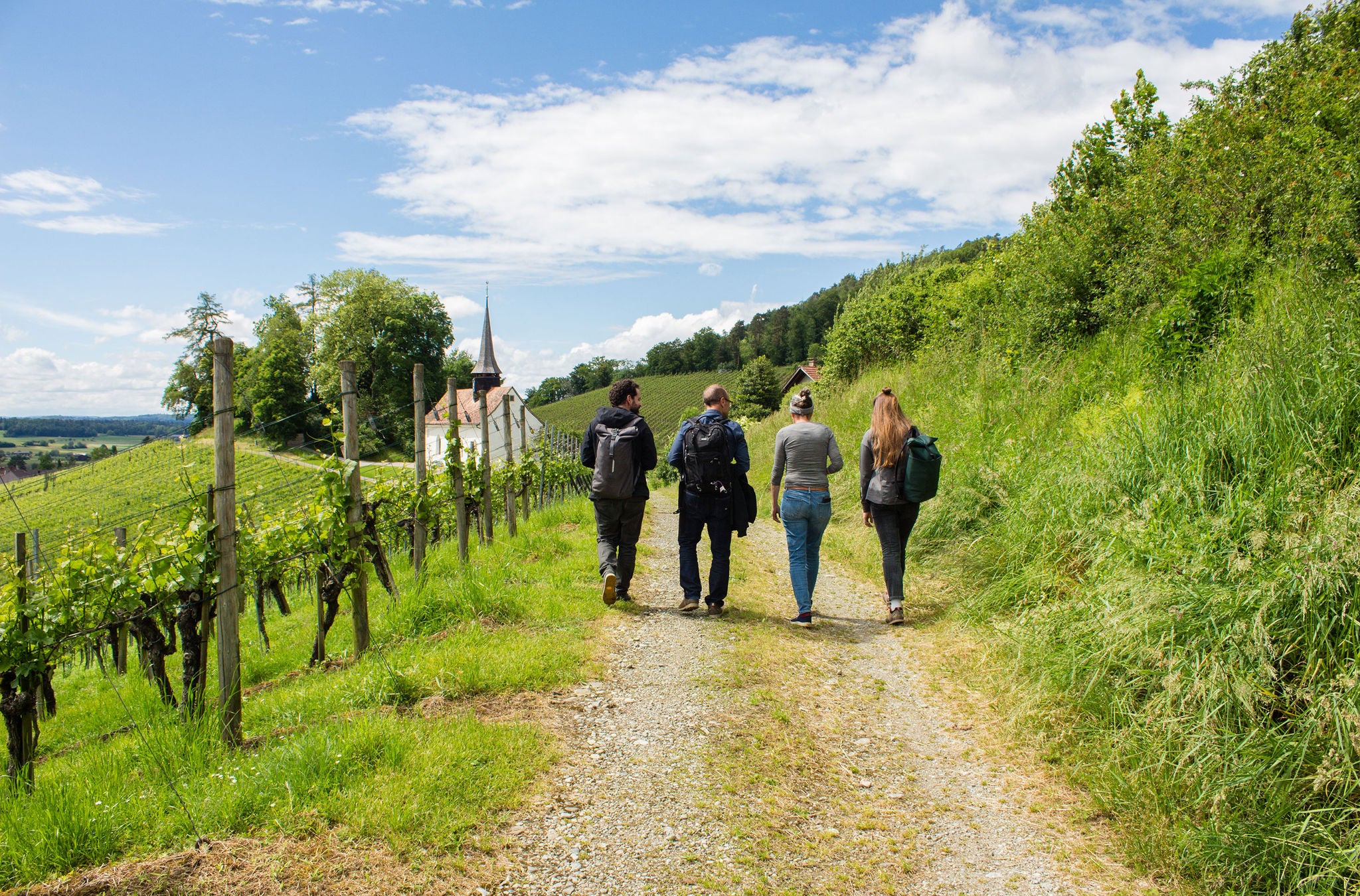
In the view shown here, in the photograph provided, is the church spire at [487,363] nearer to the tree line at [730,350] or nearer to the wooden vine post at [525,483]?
the tree line at [730,350]

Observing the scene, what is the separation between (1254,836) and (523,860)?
9.09 feet

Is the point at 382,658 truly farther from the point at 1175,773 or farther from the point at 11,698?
the point at 1175,773

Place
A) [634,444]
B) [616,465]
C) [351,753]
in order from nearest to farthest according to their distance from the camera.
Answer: [351,753] → [616,465] → [634,444]

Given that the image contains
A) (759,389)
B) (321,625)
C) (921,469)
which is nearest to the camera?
(921,469)

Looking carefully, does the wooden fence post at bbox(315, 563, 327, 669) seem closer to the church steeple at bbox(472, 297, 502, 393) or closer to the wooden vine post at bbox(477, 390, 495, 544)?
the wooden vine post at bbox(477, 390, 495, 544)

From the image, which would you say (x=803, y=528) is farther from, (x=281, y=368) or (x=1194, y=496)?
(x=281, y=368)

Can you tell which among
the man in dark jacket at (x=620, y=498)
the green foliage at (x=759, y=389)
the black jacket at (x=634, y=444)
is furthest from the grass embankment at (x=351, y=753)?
the green foliage at (x=759, y=389)

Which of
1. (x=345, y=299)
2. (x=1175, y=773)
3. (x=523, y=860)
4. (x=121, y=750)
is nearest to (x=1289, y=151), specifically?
(x=1175, y=773)

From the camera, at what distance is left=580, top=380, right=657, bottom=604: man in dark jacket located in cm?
646

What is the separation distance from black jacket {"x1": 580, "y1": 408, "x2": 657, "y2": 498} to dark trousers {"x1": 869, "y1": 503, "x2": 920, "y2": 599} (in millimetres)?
2009

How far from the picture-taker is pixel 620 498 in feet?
21.0

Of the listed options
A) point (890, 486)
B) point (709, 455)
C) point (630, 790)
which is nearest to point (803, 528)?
point (890, 486)

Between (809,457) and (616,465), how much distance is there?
164 centimetres

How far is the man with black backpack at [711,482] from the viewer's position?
6.11 meters
